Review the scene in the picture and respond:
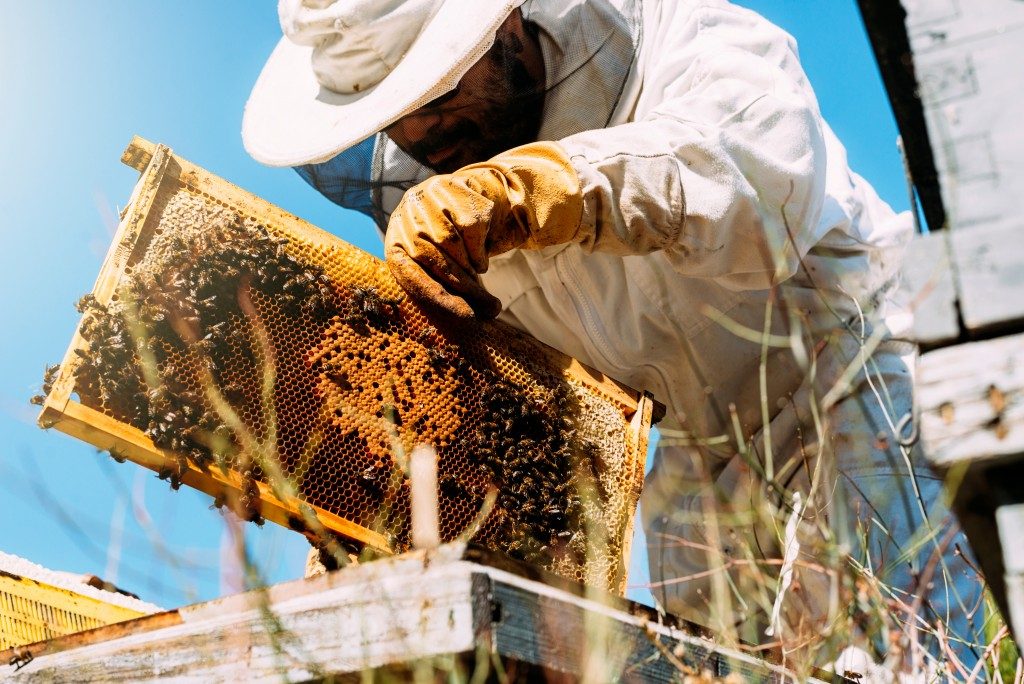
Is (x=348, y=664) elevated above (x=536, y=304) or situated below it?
below

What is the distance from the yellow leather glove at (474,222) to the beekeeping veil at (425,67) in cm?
47

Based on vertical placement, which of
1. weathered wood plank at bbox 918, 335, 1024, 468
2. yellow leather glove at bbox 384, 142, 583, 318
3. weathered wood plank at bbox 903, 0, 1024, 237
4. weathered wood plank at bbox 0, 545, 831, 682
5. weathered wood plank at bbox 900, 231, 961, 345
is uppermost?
yellow leather glove at bbox 384, 142, 583, 318

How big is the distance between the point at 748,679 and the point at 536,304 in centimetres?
230

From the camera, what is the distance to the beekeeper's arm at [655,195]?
297cm

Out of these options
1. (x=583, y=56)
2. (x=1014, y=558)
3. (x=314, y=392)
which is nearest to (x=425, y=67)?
(x=583, y=56)

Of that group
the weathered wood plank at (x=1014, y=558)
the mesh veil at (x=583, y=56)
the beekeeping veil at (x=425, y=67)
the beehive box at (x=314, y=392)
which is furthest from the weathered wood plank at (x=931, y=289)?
the mesh veil at (x=583, y=56)

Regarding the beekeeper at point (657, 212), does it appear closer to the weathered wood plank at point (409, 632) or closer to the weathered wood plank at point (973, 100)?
the weathered wood plank at point (409, 632)

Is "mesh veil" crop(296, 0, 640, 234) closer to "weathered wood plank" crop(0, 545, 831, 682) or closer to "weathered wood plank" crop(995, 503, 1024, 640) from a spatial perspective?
"weathered wood plank" crop(0, 545, 831, 682)

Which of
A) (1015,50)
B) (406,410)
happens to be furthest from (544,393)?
(1015,50)

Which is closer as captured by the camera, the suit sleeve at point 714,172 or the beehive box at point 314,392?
the beehive box at point 314,392

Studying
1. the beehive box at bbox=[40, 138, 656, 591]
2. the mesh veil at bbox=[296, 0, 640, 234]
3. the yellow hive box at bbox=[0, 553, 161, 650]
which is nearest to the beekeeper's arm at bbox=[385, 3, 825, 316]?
the beehive box at bbox=[40, 138, 656, 591]

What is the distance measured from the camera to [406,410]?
8.94ft

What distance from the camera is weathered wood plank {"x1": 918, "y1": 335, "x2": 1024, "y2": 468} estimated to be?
1.32m

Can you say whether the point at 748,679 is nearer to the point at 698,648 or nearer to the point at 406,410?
the point at 698,648
